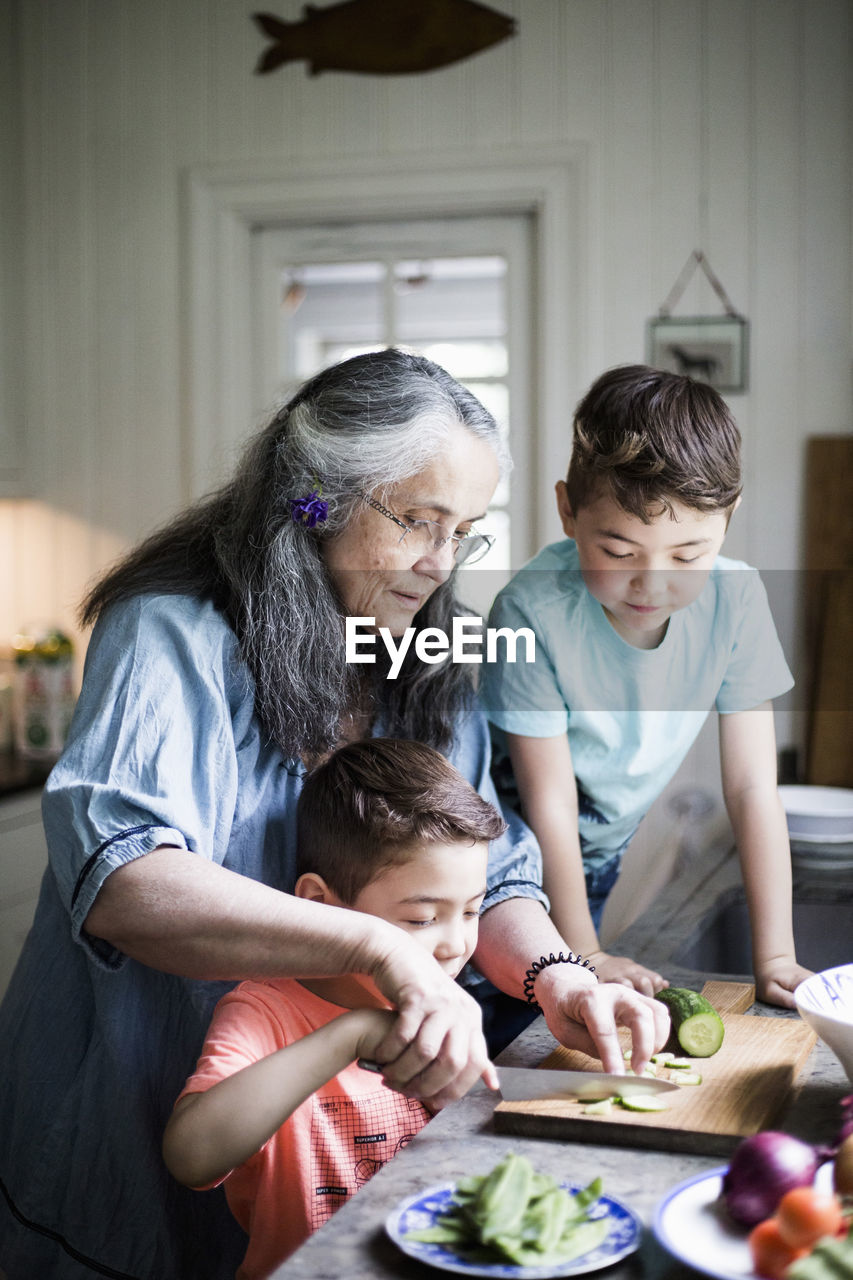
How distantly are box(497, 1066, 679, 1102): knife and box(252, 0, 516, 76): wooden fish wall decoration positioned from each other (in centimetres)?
244

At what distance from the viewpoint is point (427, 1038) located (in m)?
0.76

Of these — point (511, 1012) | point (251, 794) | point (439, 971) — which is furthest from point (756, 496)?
point (439, 971)

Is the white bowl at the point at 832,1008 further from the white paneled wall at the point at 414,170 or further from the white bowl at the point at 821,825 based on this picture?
the white paneled wall at the point at 414,170

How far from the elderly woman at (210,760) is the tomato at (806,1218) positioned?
0.31 metres

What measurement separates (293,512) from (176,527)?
160 millimetres

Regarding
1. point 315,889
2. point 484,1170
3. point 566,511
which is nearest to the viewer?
point 484,1170

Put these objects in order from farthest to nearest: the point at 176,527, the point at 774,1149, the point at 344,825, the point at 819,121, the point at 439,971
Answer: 1. the point at 819,121
2. the point at 176,527
3. the point at 344,825
4. the point at 439,971
5. the point at 774,1149

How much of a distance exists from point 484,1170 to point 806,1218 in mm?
234

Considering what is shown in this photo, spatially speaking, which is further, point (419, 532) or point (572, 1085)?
point (419, 532)

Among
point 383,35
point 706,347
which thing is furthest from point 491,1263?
point 383,35

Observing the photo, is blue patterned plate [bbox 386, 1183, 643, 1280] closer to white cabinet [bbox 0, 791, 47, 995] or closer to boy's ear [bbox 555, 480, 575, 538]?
boy's ear [bbox 555, 480, 575, 538]

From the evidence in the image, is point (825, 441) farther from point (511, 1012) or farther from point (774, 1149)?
point (774, 1149)

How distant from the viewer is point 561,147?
2.62 meters

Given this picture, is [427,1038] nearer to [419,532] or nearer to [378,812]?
[378,812]
